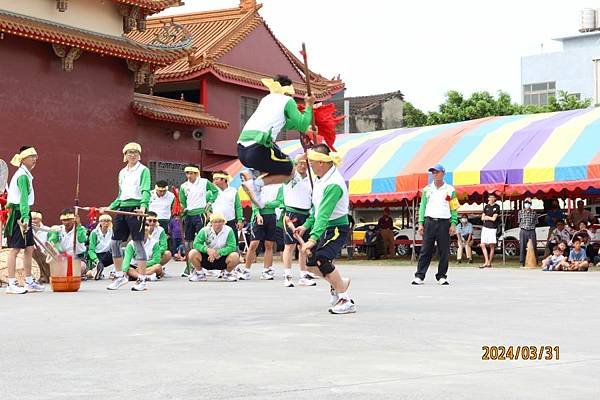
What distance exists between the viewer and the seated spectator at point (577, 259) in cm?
2047

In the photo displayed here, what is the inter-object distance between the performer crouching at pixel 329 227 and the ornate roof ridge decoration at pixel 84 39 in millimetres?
16725

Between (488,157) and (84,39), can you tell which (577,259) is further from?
(84,39)

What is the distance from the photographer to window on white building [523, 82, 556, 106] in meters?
67.9

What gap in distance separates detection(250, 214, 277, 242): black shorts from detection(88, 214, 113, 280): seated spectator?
2455mm

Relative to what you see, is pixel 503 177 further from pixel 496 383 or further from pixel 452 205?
pixel 496 383

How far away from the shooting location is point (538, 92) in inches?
2717

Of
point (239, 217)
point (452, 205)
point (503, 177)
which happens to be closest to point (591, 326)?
point (452, 205)

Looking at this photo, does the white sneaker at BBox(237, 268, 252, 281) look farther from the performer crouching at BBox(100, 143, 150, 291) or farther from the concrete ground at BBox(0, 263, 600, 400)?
the concrete ground at BBox(0, 263, 600, 400)

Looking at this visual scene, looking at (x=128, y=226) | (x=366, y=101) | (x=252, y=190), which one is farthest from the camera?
(x=366, y=101)

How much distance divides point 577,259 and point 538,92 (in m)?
50.1

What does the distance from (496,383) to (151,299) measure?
683 cm

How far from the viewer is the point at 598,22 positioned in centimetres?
7338

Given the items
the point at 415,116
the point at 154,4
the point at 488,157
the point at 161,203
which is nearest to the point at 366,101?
the point at 415,116
